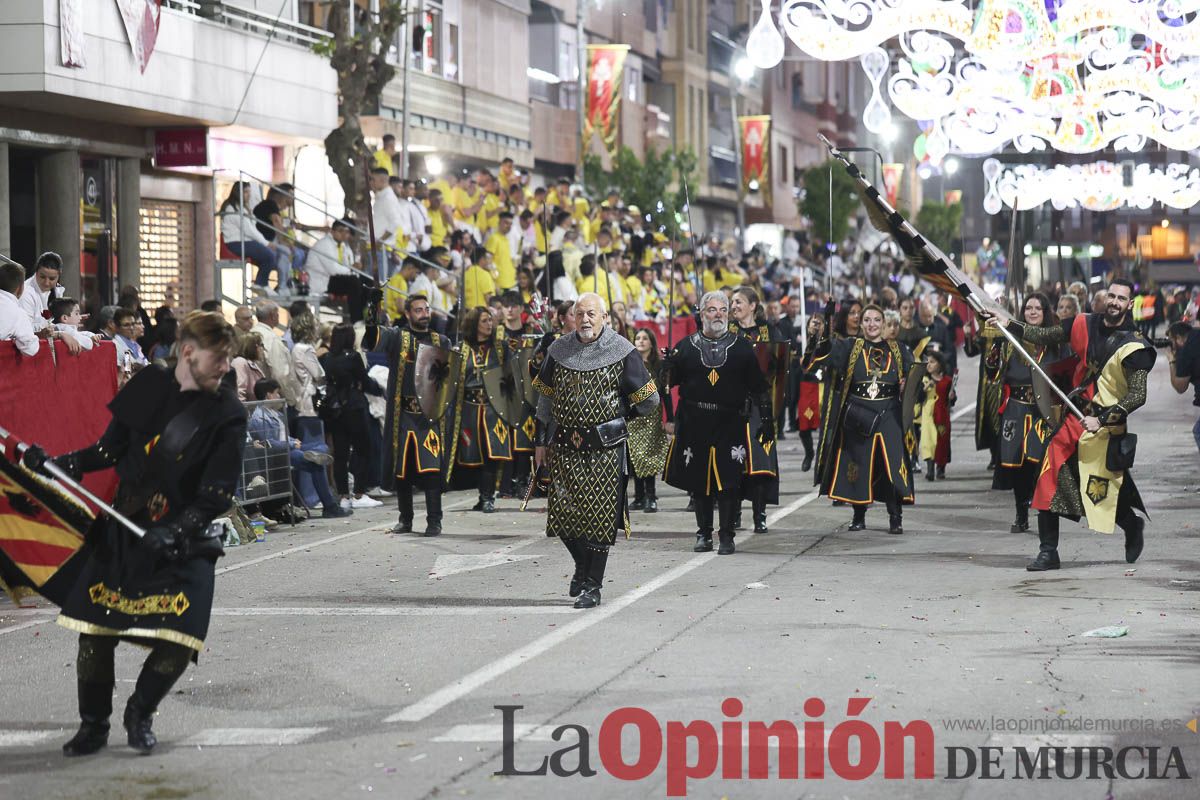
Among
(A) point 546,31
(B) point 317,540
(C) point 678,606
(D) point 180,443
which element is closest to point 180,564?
(D) point 180,443

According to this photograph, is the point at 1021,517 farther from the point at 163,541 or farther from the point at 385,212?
the point at 385,212

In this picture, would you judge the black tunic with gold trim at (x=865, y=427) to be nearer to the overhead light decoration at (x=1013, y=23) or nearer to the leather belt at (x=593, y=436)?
the leather belt at (x=593, y=436)

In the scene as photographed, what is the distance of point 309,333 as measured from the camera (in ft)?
54.5

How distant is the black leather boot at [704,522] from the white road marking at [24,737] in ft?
21.0

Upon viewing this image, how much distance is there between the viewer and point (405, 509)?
14.8m

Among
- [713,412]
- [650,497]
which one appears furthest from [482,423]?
[713,412]

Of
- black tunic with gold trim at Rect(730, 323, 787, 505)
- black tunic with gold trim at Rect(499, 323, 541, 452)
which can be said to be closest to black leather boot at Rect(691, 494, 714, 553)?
black tunic with gold trim at Rect(730, 323, 787, 505)

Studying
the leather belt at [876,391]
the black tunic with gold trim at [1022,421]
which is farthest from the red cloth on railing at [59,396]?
the black tunic with gold trim at [1022,421]

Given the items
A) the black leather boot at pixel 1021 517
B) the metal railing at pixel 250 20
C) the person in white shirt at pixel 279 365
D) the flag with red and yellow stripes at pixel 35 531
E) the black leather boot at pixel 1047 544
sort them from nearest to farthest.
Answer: the flag with red and yellow stripes at pixel 35 531
the black leather boot at pixel 1047 544
the black leather boot at pixel 1021 517
the person in white shirt at pixel 279 365
the metal railing at pixel 250 20

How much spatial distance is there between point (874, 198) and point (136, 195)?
43.6 ft

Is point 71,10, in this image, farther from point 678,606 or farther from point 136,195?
point 678,606

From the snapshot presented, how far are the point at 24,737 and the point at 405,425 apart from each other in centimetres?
731

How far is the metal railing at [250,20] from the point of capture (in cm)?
2336

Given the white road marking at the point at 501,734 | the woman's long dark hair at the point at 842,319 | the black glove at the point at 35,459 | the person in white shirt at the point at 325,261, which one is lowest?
the white road marking at the point at 501,734
